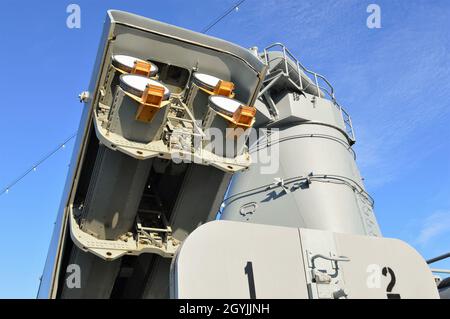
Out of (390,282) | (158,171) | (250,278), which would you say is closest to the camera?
(250,278)

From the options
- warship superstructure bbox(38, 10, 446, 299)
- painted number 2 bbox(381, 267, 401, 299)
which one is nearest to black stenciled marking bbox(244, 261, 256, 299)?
warship superstructure bbox(38, 10, 446, 299)

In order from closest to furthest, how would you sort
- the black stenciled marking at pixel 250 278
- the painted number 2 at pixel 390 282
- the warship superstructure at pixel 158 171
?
the black stenciled marking at pixel 250 278, the painted number 2 at pixel 390 282, the warship superstructure at pixel 158 171

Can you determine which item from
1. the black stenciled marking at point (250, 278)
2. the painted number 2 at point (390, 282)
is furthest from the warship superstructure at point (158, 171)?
the black stenciled marking at point (250, 278)

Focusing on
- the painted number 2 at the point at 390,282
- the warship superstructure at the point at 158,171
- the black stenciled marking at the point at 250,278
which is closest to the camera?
the black stenciled marking at the point at 250,278

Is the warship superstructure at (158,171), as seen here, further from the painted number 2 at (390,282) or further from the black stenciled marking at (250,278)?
the black stenciled marking at (250,278)

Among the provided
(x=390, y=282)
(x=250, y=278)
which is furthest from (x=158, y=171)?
(x=390, y=282)

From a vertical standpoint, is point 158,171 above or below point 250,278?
above

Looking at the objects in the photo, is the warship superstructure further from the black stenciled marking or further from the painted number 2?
the black stenciled marking

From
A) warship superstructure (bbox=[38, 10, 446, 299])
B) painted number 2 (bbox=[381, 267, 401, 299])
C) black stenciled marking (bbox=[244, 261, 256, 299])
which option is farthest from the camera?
warship superstructure (bbox=[38, 10, 446, 299])

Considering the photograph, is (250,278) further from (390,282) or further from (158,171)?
(158,171)

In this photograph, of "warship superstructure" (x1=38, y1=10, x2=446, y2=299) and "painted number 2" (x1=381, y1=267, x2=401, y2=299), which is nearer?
"painted number 2" (x1=381, y1=267, x2=401, y2=299)

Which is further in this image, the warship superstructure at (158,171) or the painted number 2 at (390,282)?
the warship superstructure at (158,171)

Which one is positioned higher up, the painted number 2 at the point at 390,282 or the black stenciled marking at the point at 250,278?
the black stenciled marking at the point at 250,278
